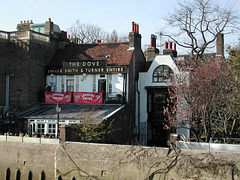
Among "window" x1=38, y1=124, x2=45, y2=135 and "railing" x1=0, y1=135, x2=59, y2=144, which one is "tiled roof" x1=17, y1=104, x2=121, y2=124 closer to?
"window" x1=38, y1=124, x2=45, y2=135

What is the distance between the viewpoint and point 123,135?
84.2 ft

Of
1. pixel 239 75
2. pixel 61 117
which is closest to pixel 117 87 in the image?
pixel 61 117

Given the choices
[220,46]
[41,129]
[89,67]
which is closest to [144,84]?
[89,67]

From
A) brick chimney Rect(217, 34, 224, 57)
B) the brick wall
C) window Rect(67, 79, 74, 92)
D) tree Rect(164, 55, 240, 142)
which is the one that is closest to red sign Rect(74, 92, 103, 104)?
window Rect(67, 79, 74, 92)

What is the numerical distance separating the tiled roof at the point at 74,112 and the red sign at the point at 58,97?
1.46 ft

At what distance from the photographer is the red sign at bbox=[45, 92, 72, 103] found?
28172 millimetres

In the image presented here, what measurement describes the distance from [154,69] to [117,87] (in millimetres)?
3709

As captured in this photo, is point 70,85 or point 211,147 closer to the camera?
point 211,147

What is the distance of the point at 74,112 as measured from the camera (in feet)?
84.6

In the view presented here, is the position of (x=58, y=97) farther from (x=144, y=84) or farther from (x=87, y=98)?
(x=144, y=84)

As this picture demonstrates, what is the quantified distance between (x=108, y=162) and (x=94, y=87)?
12.0m

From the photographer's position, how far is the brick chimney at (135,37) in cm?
2970

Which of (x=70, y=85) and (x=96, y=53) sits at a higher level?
(x=96, y=53)

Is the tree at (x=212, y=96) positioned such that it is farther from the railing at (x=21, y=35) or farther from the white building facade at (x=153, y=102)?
the railing at (x=21, y=35)
